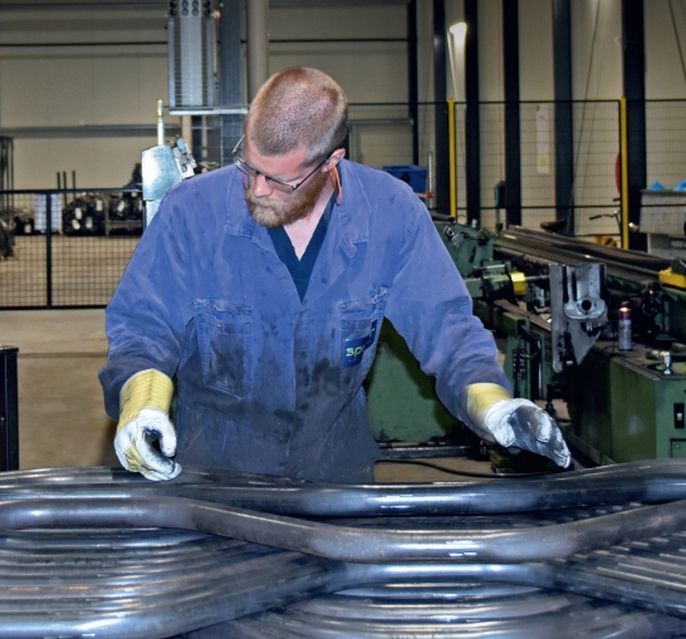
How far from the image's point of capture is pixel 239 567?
146cm

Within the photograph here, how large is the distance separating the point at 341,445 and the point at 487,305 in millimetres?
3338

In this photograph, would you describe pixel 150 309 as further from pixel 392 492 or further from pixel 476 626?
pixel 476 626

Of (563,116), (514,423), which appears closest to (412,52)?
(563,116)

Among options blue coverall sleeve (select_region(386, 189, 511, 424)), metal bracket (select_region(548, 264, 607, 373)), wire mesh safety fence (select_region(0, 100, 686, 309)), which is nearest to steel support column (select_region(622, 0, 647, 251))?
wire mesh safety fence (select_region(0, 100, 686, 309))

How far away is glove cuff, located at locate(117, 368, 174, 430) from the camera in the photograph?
6.24 ft

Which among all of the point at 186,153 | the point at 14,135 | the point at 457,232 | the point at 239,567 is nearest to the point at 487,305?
the point at 457,232

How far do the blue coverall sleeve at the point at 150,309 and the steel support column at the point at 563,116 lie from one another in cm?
1036

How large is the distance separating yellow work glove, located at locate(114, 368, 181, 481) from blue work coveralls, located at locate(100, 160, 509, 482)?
0.52ft

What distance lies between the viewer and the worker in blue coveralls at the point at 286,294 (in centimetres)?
216

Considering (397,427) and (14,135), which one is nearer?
(397,427)

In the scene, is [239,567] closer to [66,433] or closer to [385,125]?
[66,433]

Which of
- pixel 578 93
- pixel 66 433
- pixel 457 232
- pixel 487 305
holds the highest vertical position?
pixel 578 93

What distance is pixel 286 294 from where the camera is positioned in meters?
2.23

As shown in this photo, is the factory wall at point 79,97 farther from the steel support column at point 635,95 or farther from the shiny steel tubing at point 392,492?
the shiny steel tubing at point 392,492
